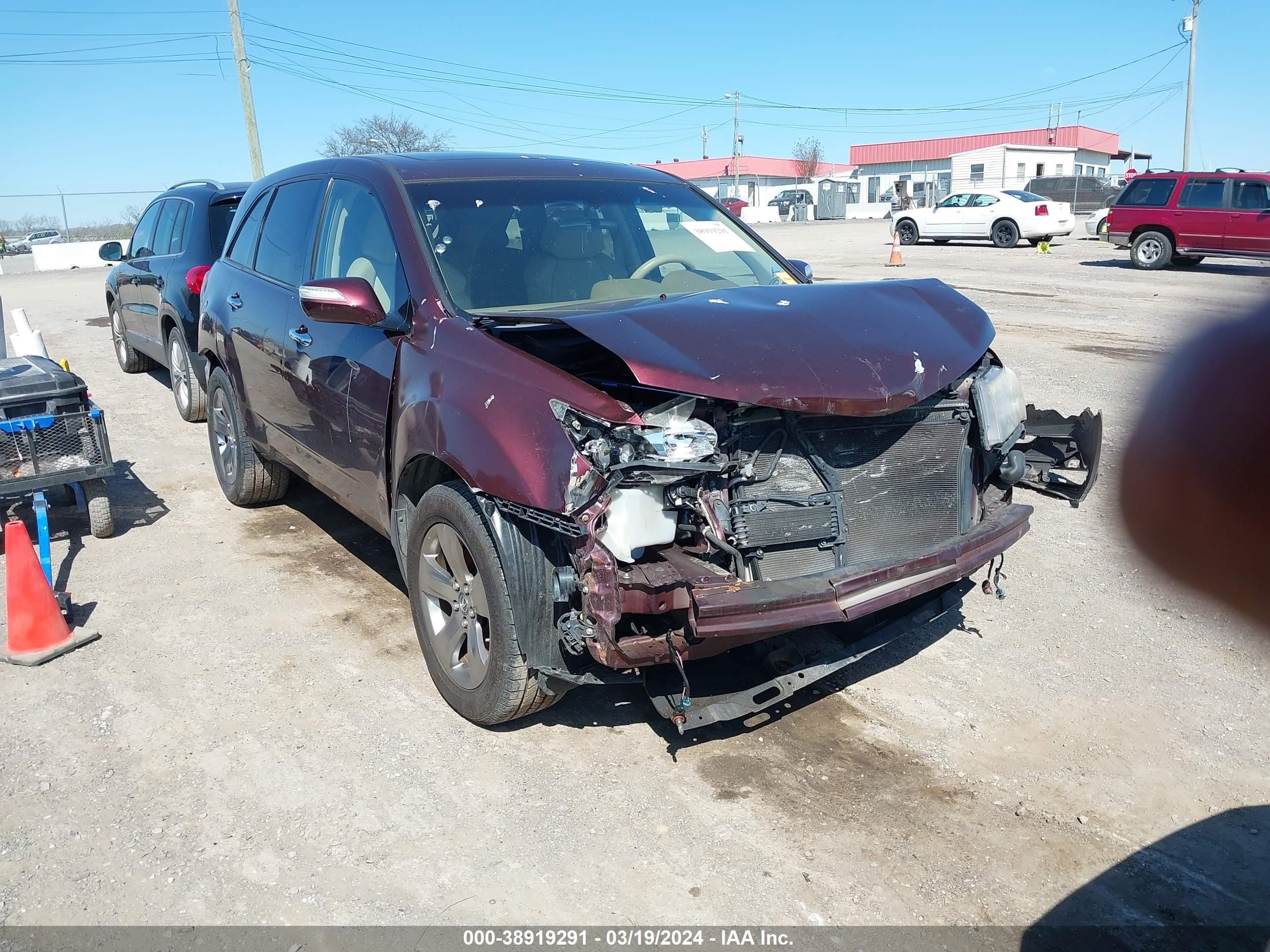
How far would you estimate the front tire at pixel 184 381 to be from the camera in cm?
855

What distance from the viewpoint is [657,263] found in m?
4.59

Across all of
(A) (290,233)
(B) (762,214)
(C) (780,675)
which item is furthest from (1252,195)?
(B) (762,214)

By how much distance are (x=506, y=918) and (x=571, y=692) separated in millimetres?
1335

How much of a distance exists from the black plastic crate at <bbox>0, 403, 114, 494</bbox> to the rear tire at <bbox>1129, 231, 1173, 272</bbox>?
20528mm

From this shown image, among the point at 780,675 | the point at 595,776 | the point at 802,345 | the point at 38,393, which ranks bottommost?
the point at 595,776

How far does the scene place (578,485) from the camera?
2988 millimetres

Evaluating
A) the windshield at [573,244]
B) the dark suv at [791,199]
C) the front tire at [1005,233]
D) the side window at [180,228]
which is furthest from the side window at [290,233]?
the dark suv at [791,199]

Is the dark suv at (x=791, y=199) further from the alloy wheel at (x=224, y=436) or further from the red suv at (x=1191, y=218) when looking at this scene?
the alloy wheel at (x=224, y=436)

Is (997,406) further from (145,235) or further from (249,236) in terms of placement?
(145,235)

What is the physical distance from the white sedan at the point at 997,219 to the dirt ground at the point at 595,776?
23767mm

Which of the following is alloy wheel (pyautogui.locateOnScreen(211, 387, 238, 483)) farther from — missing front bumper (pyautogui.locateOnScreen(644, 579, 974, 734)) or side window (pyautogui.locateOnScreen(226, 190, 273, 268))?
missing front bumper (pyautogui.locateOnScreen(644, 579, 974, 734))

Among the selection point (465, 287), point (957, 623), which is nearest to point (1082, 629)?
point (957, 623)

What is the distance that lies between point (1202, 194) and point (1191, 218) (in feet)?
1.57

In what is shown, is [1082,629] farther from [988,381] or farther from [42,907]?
[42,907]
